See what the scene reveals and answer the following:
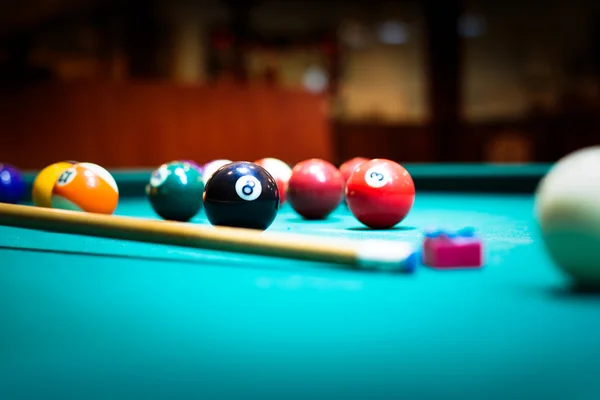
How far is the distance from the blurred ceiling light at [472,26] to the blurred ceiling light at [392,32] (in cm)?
150

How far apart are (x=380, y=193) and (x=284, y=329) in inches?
72.0

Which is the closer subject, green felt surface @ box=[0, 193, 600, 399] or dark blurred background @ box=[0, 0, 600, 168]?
green felt surface @ box=[0, 193, 600, 399]

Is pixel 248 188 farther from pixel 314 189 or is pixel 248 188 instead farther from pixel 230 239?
pixel 314 189

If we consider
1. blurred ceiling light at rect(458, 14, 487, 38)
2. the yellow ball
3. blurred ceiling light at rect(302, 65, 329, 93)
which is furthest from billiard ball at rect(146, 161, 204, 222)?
blurred ceiling light at rect(302, 65, 329, 93)

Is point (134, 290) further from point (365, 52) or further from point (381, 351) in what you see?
point (365, 52)

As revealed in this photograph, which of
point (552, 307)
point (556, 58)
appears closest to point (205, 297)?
point (552, 307)

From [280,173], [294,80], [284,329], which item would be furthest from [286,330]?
[294,80]

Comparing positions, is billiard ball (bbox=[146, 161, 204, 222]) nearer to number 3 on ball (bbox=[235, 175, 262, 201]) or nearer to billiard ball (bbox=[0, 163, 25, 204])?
number 3 on ball (bbox=[235, 175, 262, 201])

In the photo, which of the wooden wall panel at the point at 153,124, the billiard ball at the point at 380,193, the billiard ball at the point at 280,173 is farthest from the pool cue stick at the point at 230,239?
the wooden wall panel at the point at 153,124

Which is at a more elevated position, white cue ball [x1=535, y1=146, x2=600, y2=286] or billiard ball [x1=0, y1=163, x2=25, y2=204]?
billiard ball [x1=0, y1=163, x2=25, y2=204]

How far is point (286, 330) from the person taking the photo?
1460mm

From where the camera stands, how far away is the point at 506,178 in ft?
19.8

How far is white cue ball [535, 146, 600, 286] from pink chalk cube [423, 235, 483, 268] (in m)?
0.32

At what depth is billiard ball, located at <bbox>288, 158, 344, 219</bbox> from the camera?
12.5 feet
